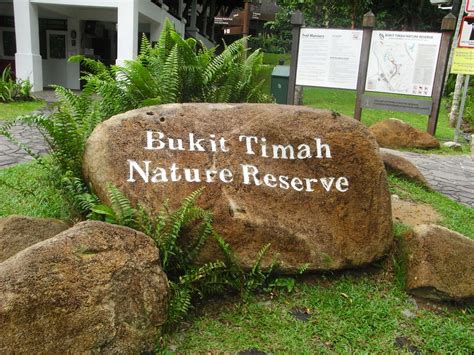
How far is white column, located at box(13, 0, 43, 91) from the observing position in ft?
38.5

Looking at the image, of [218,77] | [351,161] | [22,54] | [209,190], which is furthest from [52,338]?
[22,54]

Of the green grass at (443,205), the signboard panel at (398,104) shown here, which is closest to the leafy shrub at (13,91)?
the signboard panel at (398,104)

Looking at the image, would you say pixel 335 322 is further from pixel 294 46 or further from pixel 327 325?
pixel 294 46

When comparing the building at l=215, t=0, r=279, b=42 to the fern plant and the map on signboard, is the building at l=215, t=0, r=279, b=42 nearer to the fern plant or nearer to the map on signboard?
the map on signboard

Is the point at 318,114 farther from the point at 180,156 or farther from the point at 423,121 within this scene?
the point at 423,121

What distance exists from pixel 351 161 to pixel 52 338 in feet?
7.48

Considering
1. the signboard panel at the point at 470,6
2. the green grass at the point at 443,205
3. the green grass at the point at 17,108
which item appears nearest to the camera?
the green grass at the point at 443,205

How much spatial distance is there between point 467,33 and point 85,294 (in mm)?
8244

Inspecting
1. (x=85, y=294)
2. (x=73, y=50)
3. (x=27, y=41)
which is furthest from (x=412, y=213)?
(x=73, y=50)

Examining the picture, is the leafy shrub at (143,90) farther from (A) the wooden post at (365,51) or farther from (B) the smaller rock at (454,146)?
(B) the smaller rock at (454,146)

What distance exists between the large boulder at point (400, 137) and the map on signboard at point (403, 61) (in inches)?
34.1

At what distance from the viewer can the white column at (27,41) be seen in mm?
11750

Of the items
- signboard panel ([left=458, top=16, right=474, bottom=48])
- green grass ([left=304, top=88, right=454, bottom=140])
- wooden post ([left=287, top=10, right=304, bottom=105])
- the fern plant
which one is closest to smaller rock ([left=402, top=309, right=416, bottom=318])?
the fern plant

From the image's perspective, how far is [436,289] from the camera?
2.81m
